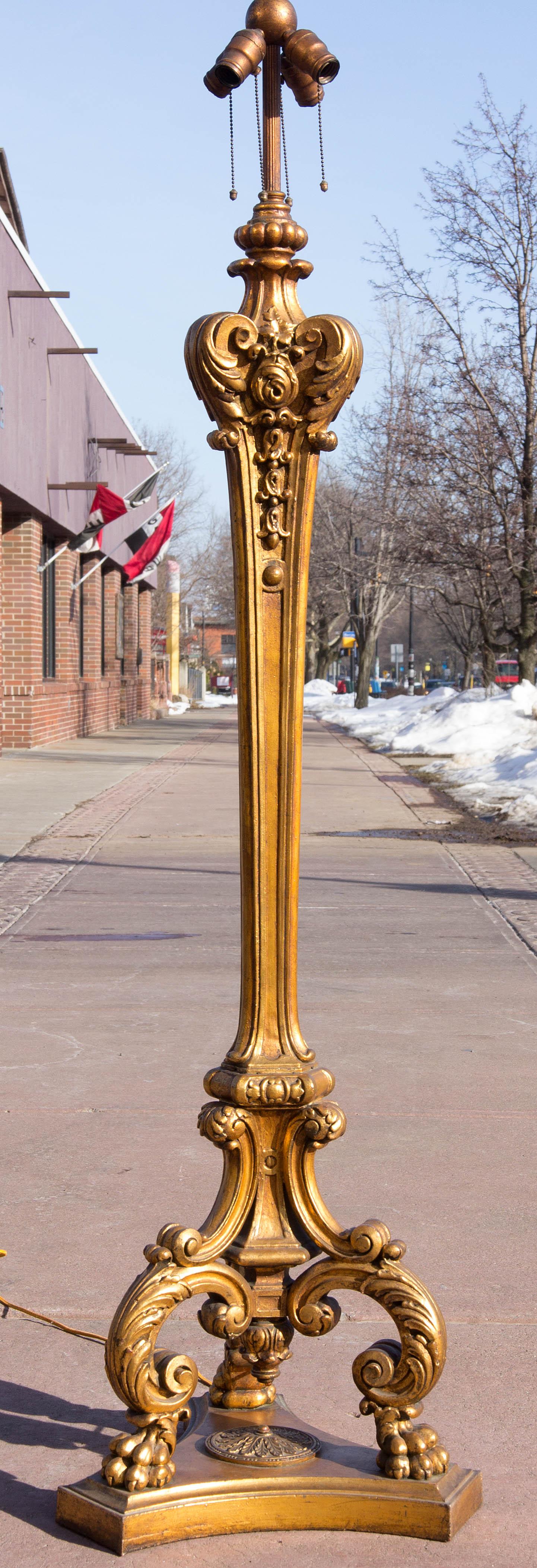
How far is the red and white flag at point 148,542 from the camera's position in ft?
101

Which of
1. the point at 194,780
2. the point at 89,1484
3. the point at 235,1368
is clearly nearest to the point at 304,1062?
the point at 235,1368

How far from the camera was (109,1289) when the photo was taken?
354 centimetres

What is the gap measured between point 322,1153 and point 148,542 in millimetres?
27440

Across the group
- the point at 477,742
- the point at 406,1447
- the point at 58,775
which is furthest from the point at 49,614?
the point at 406,1447

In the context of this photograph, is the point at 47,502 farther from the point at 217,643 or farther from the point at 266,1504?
the point at 217,643

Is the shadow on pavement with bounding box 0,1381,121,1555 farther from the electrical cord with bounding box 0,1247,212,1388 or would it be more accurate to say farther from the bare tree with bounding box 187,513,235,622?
the bare tree with bounding box 187,513,235,622

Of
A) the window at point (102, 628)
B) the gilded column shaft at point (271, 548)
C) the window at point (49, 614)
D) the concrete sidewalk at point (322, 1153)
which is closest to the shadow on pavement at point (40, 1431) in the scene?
the concrete sidewalk at point (322, 1153)

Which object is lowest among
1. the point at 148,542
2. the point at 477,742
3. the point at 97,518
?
the point at 477,742

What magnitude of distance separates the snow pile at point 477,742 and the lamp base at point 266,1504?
12.7 m

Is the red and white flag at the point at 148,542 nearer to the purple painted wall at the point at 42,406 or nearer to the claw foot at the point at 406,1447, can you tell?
the purple painted wall at the point at 42,406

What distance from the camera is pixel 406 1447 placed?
8.35 feet

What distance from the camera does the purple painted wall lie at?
19281 millimetres

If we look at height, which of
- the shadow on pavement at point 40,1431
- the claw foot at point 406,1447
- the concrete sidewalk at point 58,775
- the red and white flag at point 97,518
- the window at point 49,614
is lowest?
the shadow on pavement at point 40,1431

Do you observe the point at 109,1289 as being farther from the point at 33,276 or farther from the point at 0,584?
the point at 33,276
